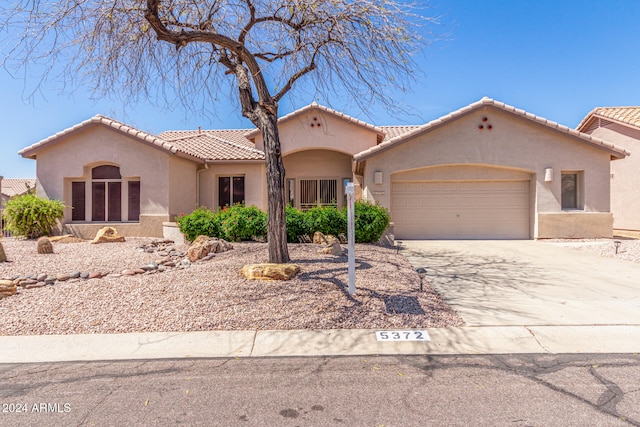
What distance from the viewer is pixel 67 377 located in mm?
3523

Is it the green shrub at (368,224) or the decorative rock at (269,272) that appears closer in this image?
the decorative rock at (269,272)

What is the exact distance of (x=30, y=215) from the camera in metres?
12.7

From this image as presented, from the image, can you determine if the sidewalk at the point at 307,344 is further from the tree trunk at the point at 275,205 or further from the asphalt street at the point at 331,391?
the tree trunk at the point at 275,205

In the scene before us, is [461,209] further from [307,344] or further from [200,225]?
[307,344]

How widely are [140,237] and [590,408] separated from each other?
45.6 ft

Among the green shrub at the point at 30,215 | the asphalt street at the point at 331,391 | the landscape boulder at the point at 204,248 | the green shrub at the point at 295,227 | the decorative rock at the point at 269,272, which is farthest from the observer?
the green shrub at the point at 30,215

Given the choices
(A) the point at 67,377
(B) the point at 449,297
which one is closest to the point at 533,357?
(B) the point at 449,297

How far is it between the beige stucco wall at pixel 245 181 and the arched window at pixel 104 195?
2855 mm

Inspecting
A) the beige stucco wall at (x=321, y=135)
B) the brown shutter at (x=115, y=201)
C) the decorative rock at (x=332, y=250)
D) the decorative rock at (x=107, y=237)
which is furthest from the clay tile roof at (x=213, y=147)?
the decorative rock at (x=332, y=250)

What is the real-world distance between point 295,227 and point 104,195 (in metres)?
8.69

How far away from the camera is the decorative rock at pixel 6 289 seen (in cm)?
593

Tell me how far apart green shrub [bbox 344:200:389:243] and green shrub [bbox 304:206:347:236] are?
451 mm

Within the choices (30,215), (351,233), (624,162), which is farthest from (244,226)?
(624,162)

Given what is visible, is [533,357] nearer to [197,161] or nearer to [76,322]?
[76,322]
